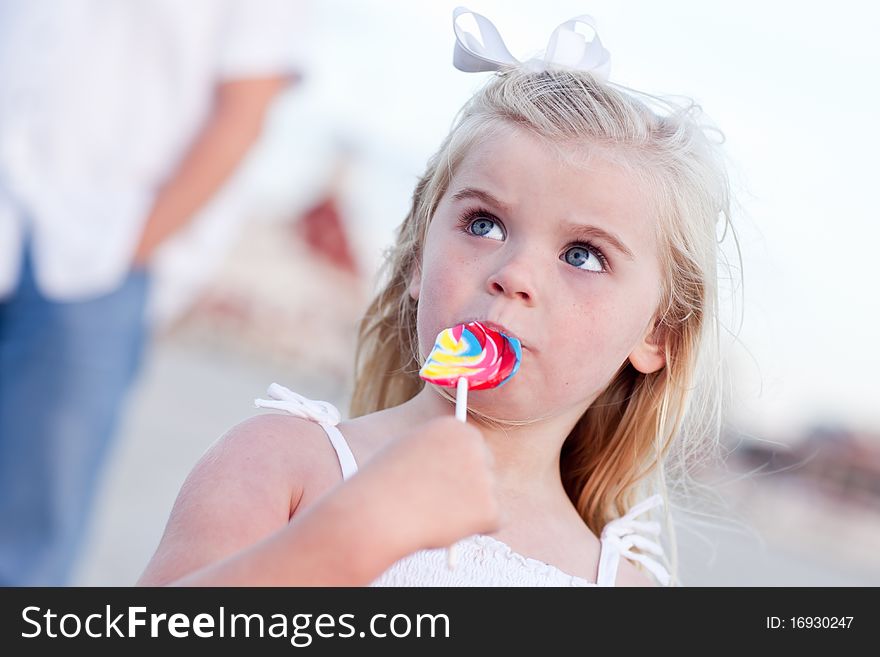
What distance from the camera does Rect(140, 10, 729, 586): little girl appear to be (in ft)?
4.27

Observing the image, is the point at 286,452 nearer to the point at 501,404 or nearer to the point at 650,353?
the point at 501,404

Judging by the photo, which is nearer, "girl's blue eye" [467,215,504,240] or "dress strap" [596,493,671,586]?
"girl's blue eye" [467,215,504,240]

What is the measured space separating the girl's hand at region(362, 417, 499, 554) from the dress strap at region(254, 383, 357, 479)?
1.34 feet

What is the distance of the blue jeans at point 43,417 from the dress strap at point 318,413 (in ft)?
6.49

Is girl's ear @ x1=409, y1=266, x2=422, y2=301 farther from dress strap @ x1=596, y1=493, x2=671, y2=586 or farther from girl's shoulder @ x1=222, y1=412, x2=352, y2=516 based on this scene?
dress strap @ x1=596, y1=493, x2=671, y2=586

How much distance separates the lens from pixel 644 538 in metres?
2.15

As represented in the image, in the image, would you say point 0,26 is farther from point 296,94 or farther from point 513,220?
point 513,220

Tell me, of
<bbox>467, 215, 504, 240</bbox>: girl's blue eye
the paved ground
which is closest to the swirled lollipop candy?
<bbox>467, 215, 504, 240</bbox>: girl's blue eye

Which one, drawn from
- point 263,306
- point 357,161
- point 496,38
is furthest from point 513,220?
point 357,161

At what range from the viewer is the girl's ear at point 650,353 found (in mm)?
2082

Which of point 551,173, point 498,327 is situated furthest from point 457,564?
point 551,173

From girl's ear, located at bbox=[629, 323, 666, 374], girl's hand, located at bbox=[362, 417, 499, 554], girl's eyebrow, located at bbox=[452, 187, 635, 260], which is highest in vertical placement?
girl's eyebrow, located at bbox=[452, 187, 635, 260]

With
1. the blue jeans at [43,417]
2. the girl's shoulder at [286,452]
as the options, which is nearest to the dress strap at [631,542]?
the girl's shoulder at [286,452]

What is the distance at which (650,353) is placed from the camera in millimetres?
2109
